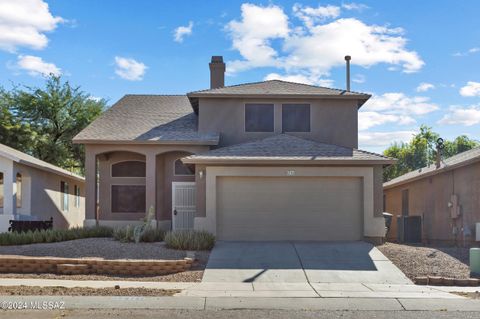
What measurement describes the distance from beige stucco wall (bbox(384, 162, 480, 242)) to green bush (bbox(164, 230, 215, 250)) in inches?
381

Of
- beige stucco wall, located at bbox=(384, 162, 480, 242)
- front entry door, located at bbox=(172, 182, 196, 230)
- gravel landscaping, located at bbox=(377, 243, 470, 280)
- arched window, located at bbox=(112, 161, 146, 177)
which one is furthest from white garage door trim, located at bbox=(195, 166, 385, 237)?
arched window, located at bbox=(112, 161, 146, 177)

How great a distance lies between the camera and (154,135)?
906 inches

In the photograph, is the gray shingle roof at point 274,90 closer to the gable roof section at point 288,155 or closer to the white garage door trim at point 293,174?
the gable roof section at point 288,155

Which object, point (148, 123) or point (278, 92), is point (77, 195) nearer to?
point (148, 123)

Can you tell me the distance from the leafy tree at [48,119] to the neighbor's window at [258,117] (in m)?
17.2

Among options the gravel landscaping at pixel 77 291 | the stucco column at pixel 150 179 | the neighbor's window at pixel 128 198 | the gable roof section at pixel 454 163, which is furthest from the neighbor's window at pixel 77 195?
the gravel landscaping at pixel 77 291


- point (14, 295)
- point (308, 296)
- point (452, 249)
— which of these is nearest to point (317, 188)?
point (452, 249)

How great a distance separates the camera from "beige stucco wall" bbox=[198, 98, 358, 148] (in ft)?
75.5

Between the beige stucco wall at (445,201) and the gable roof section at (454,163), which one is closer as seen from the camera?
the gable roof section at (454,163)

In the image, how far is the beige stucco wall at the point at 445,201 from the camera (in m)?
19.8

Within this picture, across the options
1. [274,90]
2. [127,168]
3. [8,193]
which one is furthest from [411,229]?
[8,193]

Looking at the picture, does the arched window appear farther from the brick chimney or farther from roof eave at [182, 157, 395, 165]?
roof eave at [182, 157, 395, 165]

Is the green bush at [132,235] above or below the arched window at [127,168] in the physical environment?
below

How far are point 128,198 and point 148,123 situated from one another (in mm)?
3417
